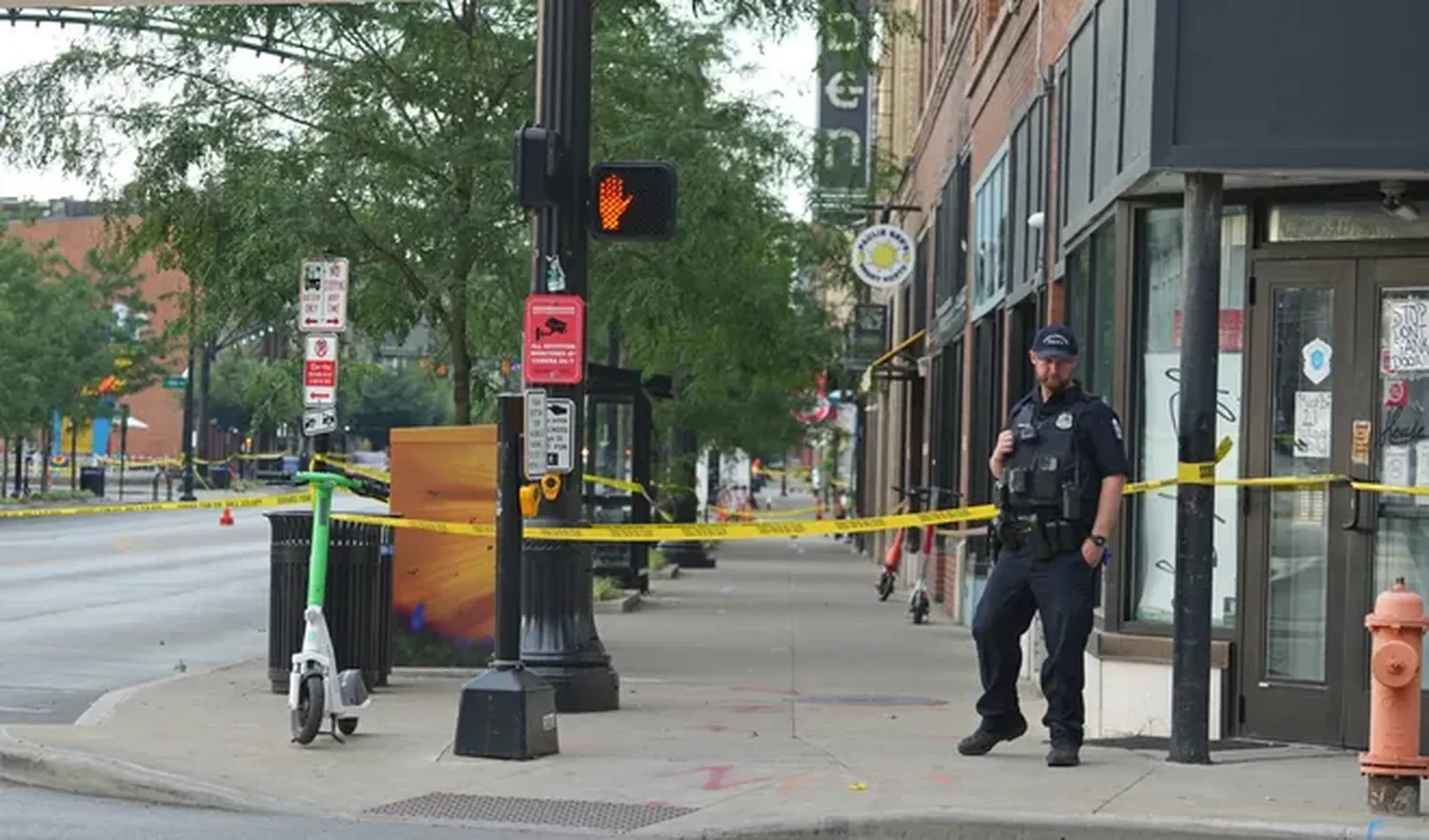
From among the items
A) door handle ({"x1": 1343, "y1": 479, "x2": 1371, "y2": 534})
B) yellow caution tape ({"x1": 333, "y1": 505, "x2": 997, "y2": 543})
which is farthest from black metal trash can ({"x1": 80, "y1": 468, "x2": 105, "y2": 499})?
door handle ({"x1": 1343, "y1": 479, "x2": 1371, "y2": 534})

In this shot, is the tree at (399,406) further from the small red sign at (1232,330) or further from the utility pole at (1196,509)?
the utility pole at (1196,509)

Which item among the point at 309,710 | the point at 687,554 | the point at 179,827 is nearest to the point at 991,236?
the point at 309,710

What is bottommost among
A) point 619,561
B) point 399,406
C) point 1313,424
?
point 619,561

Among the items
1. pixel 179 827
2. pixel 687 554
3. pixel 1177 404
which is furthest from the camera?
pixel 687 554

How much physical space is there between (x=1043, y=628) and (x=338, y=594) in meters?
4.78

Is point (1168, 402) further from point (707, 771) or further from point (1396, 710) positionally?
point (707, 771)

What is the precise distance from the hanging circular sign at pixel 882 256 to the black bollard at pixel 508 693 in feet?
53.6

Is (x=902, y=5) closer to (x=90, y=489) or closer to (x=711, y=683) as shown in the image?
(x=711, y=683)

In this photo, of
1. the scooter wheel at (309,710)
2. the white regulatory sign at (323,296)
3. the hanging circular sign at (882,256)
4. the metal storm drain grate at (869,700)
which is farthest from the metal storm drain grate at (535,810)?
the hanging circular sign at (882,256)

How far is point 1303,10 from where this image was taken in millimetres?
10305

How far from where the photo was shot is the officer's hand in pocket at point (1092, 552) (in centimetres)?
1040

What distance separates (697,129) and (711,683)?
6958 millimetres

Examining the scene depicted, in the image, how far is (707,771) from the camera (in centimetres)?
1046

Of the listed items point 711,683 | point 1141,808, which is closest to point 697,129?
point 711,683
